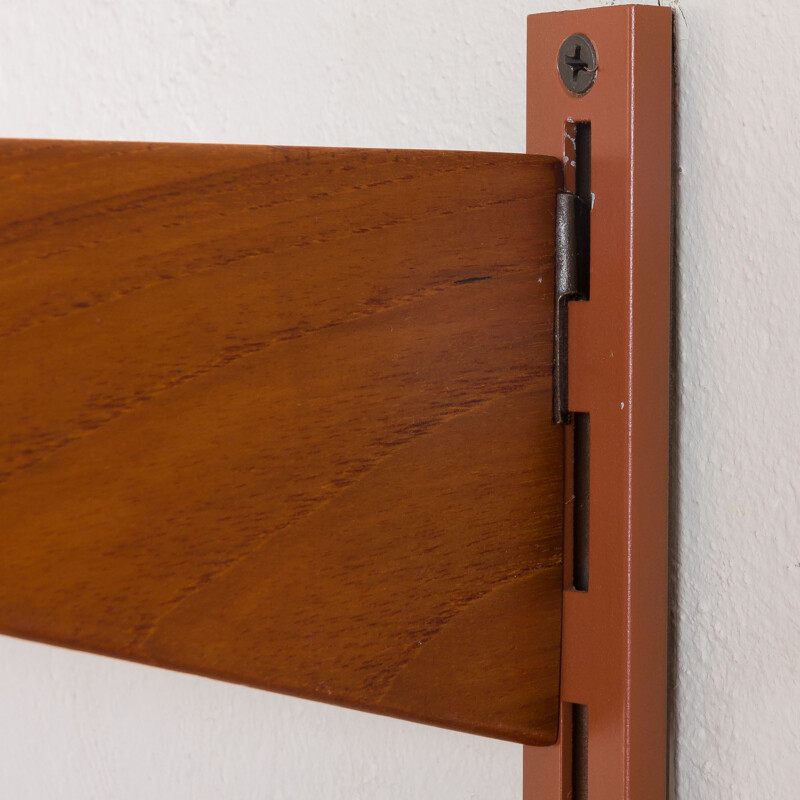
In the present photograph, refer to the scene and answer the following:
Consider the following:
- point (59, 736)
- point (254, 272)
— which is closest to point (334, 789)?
point (59, 736)

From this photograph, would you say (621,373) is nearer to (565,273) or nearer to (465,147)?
(565,273)

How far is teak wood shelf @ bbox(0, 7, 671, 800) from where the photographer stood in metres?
0.23

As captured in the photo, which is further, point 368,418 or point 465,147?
point 465,147

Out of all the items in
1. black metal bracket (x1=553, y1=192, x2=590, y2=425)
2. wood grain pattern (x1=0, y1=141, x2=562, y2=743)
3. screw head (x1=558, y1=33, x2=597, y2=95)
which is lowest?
wood grain pattern (x1=0, y1=141, x2=562, y2=743)

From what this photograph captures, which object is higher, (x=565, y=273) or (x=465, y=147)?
(x=465, y=147)

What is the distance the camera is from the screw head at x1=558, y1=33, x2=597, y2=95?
0.95 ft

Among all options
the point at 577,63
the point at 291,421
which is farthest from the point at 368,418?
the point at 577,63

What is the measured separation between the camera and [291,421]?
0.84ft

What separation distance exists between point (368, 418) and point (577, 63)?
130 millimetres

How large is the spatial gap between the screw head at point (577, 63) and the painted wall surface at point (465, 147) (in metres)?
0.04

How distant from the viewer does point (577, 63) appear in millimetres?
294

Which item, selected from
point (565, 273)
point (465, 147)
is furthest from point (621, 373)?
point (465, 147)

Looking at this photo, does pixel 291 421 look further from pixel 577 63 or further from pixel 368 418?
pixel 577 63

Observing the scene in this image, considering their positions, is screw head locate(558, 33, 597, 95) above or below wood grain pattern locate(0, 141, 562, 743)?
above
